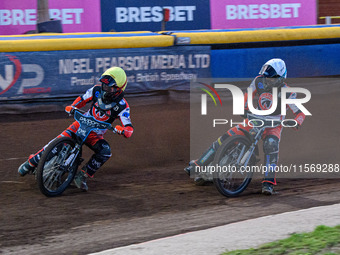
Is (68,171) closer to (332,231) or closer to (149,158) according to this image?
(149,158)

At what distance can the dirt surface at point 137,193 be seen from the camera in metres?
6.14

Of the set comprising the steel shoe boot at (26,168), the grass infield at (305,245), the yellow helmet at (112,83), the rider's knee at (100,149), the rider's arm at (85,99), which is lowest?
the grass infield at (305,245)

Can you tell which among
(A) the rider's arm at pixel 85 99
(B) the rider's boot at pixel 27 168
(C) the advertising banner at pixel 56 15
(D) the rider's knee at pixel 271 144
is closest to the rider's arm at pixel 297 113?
(D) the rider's knee at pixel 271 144

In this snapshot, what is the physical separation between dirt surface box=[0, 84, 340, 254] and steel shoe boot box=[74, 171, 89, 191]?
88mm

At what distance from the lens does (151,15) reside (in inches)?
615

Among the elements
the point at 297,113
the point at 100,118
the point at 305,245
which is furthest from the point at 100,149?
the point at 305,245

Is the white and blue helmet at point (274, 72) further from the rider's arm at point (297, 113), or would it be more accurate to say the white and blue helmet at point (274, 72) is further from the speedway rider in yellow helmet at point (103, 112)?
the speedway rider in yellow helmet at point (103, 112)

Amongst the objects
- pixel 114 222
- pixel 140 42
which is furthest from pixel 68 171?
pixel 140 42

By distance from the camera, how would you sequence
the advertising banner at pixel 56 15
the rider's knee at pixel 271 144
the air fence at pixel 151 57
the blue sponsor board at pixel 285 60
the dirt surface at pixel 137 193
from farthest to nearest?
the advertising banner at pixel 56 15 < the blue sponsor board at pixel 285 60 < the air fence at pixel 151 57 < the rider's knee at pixel 271 144 < the dirt surface at pixel 137 193

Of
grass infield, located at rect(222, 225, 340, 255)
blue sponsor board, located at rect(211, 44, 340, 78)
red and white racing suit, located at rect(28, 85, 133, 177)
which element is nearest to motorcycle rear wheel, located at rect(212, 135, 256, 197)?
red and white racing suit, located at rect(28, 85, 133, 177)

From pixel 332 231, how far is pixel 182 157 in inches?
189

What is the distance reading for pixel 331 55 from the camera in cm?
1326

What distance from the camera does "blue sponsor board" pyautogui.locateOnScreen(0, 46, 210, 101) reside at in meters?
10.1

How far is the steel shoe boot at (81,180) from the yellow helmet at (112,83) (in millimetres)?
1107
